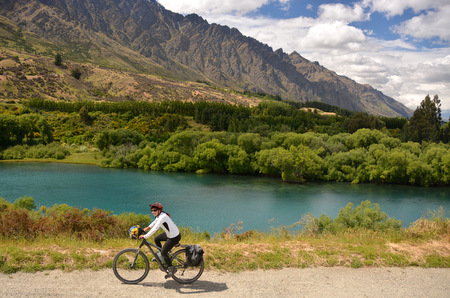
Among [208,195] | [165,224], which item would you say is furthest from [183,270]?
[208,195]

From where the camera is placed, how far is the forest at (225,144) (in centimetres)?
7712

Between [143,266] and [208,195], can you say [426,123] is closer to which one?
[208,195]

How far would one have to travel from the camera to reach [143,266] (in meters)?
11.1

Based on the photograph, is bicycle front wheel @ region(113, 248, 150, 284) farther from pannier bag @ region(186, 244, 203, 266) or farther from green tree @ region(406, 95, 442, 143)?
green tree @ region(406, 95, 442, 143)

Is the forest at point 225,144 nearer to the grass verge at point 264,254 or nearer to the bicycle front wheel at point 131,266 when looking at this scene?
the grass verge at point 264,254

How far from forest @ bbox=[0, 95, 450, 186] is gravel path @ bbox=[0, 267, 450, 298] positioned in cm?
6553

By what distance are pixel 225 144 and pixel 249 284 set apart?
273 ft

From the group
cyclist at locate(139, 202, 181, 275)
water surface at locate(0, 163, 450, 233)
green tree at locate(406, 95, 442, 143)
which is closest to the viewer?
cyclist at locate(139, 202, 181, 275)

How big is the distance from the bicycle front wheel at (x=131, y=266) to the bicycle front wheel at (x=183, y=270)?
979mm

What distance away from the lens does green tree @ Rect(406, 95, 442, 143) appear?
119 metres

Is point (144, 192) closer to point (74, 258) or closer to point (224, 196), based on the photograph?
point (224, 196)

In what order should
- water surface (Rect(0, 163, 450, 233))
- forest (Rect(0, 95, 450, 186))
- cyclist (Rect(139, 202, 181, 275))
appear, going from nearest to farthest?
cyclist (Rect(139, 202, 181, 275)) < water surface (Rect(0, 163, 450, 233)) < forest (Rect(0, 95, 450, 186))

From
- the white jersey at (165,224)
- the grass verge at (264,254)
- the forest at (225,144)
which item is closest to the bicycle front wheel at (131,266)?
the grass verge at (264,254)

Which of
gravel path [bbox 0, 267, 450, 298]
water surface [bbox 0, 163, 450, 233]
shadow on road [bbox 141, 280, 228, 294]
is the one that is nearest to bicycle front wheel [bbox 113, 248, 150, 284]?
gravel path [bbox 0, 267, 450, 298]
